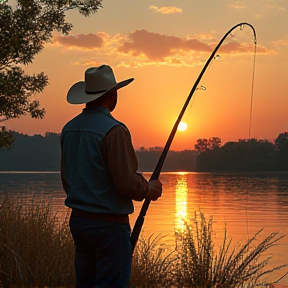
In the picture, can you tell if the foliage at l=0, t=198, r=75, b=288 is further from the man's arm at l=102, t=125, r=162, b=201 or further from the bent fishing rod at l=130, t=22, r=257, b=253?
the man's arm at l=102, t=125, r=162, b=201

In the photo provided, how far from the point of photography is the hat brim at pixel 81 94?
371 cm

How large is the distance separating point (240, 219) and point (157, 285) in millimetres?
25595

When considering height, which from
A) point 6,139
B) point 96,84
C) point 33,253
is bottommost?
point 33,253

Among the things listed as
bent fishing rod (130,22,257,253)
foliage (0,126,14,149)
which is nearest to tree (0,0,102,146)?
foliage (0,126,14,149)

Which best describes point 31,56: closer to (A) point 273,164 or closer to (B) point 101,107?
(B) point 101,107

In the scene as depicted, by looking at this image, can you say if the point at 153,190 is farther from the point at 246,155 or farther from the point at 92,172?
the point at 246,155

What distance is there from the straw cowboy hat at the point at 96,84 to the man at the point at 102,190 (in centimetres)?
4

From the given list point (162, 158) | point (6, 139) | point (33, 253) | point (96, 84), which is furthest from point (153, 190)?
point (6, 139)

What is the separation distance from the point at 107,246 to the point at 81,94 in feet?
3.21

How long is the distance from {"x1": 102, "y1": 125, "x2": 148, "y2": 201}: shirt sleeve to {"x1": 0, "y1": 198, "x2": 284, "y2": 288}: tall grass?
320 centimetres

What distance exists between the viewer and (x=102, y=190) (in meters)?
3.51

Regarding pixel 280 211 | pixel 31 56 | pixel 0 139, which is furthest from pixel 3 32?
pixel 280 211

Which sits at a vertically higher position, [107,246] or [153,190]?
[153,190]

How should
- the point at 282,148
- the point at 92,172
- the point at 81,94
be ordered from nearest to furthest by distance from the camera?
the point at 92,172 → the point at 81,94 → the point at 282,148
